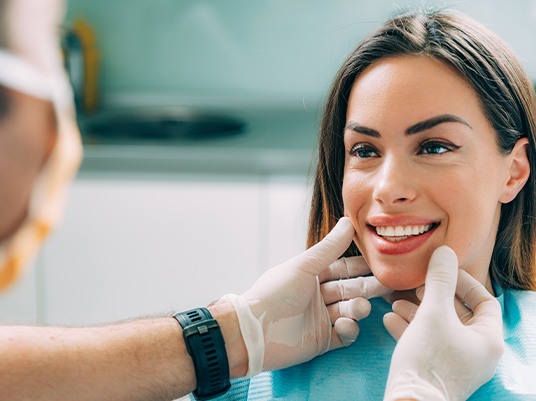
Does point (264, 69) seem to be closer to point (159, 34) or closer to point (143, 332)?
point (159, 34)

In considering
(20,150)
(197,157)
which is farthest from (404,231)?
(197,157)

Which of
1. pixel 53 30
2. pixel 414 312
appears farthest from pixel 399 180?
pixel 53 30

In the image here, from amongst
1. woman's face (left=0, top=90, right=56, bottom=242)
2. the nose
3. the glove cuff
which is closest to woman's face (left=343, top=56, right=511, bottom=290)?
the nose

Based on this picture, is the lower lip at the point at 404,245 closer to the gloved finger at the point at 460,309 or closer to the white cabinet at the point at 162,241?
the gloved finger at the point at 460,309

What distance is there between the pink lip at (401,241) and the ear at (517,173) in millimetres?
195

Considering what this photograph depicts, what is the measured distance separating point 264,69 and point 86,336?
1982 mm

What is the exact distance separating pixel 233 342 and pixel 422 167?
0.44 meters

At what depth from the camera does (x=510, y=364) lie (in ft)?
4.30

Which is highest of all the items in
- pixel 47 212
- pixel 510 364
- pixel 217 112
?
pixel 47 212

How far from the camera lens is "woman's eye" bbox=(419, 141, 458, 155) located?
50.6 inches

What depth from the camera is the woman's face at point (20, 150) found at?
0.35 m

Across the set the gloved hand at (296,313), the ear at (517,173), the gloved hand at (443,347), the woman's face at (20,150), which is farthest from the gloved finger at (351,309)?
the woman's face at (20,150)

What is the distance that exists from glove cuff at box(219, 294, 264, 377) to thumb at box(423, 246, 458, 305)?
0.29 metres

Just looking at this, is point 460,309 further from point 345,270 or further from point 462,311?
point 345,270
